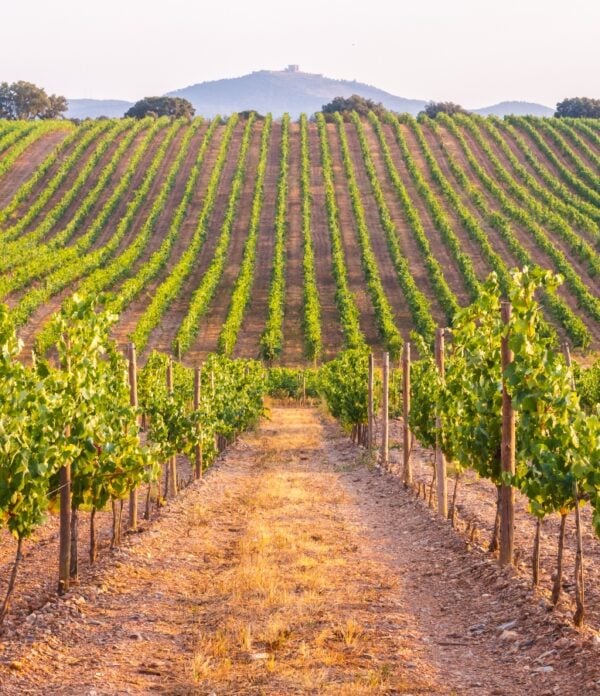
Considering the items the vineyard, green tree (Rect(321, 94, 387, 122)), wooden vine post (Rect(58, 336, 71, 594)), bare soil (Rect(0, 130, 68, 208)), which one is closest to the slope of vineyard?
bare soil (Rect(0, 130, 68, 208))

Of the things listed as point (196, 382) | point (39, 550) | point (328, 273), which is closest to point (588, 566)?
point (39, 550)

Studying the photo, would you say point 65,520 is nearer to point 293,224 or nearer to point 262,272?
point 262,272

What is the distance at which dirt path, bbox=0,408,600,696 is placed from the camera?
9.42 m

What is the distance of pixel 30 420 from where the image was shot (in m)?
11.4

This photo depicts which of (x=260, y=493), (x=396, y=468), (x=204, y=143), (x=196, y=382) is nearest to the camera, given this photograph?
(x=260, y=493)

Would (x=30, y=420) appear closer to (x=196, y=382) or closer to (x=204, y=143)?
(x=196, y=382)

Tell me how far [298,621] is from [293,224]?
6806 cm

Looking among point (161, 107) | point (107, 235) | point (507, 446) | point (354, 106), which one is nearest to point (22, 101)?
point (161, 107)

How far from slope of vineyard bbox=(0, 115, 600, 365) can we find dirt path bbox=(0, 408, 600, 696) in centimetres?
3608

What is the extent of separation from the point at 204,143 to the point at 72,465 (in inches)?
3385

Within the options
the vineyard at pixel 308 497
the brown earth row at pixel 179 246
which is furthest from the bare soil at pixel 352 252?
the brown earth row at pixel 179 246

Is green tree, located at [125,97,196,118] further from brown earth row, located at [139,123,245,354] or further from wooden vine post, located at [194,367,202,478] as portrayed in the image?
wooden vine post, located at [194,367,202,478]

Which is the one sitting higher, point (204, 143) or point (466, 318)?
point (204, 143)

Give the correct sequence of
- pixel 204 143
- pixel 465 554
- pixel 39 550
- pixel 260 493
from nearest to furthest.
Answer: pixel 465 554 < pixel 39 550 < pixel 260 493 < pixel 204 143
